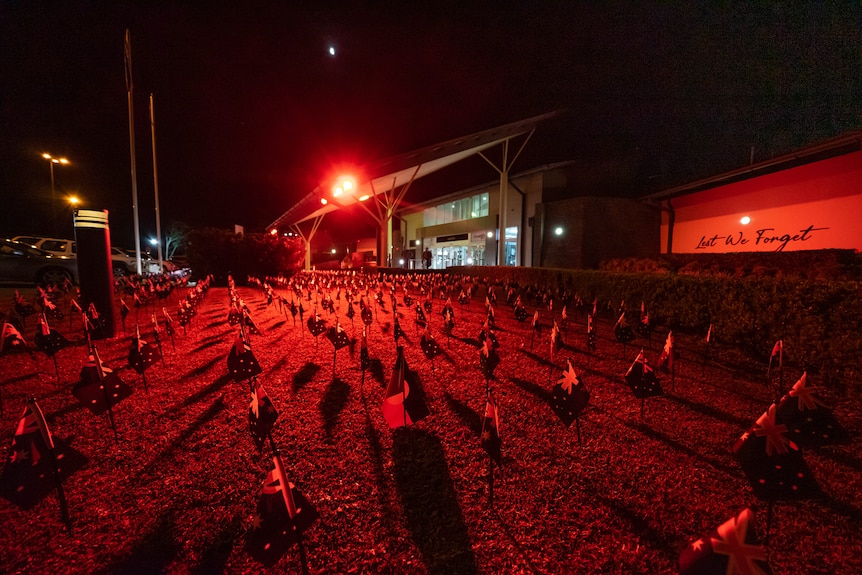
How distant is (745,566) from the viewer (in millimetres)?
1112

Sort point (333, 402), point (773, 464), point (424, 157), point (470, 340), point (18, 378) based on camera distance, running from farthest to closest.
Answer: point (424, 157) < point (470, 340) < point (18, 378) < point (333, 402) < point (773, 464)

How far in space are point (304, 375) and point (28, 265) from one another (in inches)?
599

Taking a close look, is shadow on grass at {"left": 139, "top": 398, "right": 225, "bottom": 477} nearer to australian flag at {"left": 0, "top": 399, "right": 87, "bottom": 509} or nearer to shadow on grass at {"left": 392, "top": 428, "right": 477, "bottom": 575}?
australian flag at {"left": 0, "top": 399, "right": 87, "bottom": 509}

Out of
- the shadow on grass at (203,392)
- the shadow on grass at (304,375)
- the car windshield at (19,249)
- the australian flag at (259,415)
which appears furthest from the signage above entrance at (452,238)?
the australian flag at (259,415)

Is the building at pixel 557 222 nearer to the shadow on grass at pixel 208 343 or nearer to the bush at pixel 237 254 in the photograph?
the bush at pixel 237 254

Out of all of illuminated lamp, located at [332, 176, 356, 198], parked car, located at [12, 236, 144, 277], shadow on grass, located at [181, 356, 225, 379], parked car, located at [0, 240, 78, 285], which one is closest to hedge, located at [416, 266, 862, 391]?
shadow on grass, located at [181, 356, 225, 379]

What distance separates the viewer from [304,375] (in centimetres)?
481

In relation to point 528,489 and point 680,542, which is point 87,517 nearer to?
point 528,489

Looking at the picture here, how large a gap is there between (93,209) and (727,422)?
33.2 feet

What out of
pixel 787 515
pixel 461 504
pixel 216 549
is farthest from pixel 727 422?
pixel 216 549

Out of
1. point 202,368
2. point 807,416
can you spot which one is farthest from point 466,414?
point 202,368

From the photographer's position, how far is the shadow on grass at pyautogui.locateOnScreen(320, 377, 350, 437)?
349 centimetres

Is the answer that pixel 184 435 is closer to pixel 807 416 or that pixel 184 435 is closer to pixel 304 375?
pixel 304 375

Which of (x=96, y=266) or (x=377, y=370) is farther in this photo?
(x=96, y=266)
